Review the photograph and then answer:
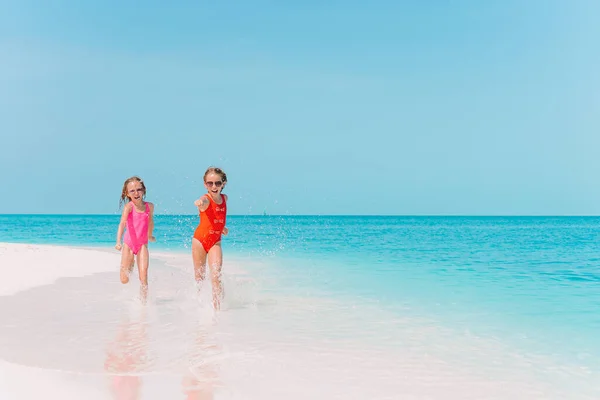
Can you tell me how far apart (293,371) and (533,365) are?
7.23ft

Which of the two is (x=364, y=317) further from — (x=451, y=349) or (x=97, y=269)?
(x=97, y=269)

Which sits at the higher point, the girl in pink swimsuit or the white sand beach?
the girl in pink swimsuit

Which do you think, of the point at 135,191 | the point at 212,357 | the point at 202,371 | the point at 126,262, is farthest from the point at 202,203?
the point at 202,371

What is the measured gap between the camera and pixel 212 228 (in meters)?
7.36

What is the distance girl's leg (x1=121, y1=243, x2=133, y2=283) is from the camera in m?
8.07

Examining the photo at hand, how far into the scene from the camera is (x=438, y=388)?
4461 mm

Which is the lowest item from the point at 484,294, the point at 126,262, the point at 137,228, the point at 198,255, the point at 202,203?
the point at 484,294

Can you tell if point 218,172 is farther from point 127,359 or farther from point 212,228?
point 127,359

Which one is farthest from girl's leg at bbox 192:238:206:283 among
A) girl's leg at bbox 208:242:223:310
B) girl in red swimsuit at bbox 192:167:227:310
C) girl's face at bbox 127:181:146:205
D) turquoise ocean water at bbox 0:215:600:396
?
turquoise ocean water at bbox 0:215:600:396

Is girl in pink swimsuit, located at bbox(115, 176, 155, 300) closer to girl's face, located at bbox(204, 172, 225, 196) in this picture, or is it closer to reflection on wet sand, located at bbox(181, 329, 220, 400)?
girl's face, located at bbox(204, 172, 225, 196)

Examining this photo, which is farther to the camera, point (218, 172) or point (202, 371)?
point (218, 172)

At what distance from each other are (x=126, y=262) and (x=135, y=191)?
1.04m

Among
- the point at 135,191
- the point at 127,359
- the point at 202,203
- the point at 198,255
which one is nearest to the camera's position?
the point at 127,359

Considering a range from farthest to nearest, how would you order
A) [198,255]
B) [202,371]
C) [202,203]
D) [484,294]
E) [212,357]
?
1. [484,294]
2. [198,255]
3. [202,203]
4. [212,357]
5. [202,371]
